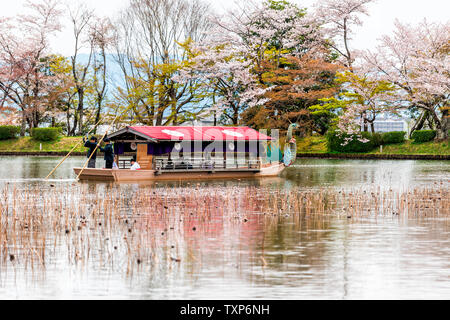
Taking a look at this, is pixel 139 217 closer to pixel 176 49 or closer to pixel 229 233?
pixel 229 233

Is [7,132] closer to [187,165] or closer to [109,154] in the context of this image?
[109,154]

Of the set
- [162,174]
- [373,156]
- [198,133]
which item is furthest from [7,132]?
[162,174]

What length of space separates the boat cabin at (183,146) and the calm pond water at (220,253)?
1239 centimetres

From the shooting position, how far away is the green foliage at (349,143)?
194 feet

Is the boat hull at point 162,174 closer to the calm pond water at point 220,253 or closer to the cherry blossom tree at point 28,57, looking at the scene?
the calm pond water at point 220,253

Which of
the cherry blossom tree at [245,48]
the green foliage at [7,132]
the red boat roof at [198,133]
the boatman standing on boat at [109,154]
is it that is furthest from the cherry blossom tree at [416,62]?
the green foliage at [7,132]

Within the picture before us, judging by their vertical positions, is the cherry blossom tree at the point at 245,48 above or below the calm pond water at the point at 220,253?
above

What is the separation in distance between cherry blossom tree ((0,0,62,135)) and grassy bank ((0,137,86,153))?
2301 millimetres

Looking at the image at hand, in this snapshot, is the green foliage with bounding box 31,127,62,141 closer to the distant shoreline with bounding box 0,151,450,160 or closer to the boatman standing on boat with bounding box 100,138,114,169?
the distant shoreline with bounding box 0,151,450,160

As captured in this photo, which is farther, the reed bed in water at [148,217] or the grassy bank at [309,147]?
the grassy bank at [309,147]

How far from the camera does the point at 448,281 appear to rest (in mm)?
10250

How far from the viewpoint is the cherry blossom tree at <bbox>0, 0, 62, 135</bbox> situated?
68188mm

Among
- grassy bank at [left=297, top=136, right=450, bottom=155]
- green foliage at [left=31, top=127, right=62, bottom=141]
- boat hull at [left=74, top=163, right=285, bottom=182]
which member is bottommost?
boat hull at [left=74, top=163, right=285, bottom=182]

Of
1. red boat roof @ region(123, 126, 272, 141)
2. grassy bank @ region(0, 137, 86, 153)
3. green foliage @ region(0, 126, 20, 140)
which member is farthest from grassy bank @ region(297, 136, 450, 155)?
green foliage @ region(0, 126, 20, 140)
